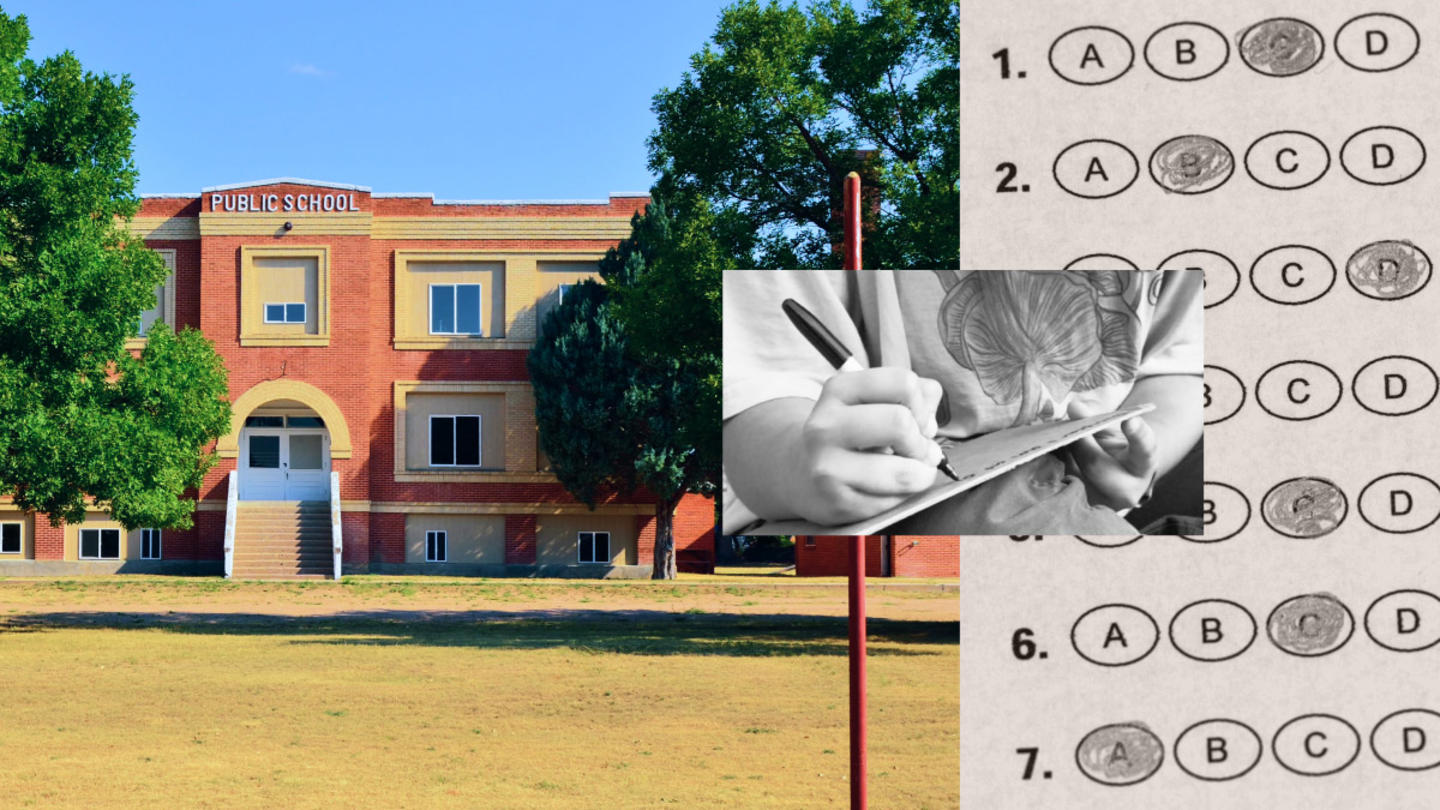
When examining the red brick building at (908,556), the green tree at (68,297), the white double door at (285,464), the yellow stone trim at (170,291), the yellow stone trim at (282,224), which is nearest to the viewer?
the green tree at (68,297)

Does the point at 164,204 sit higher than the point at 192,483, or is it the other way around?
the point at 164,204

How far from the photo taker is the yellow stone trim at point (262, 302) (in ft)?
111

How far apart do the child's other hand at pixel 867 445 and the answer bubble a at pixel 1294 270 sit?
3.92 ft

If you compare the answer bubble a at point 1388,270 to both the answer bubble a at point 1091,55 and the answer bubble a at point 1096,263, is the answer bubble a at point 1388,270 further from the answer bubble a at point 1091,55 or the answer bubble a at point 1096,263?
the answer bubble a at point 1091,55

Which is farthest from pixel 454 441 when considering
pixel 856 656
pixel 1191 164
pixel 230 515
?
pixel 1191 164

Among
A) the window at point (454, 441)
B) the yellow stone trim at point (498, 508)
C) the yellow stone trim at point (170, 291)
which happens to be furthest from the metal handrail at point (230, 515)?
the window at point (454, 441)

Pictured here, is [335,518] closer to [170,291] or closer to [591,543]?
[591,543]

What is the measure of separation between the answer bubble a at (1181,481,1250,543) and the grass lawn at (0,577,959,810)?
4.08 metres

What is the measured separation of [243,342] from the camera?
1340 inches

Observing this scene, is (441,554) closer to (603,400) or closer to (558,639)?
(603,400)

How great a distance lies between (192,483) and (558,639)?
1306cm

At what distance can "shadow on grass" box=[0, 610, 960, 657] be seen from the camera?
1844cm

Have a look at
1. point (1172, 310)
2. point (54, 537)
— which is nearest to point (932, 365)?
point (1172, 310)

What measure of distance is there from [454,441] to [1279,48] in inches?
1211
